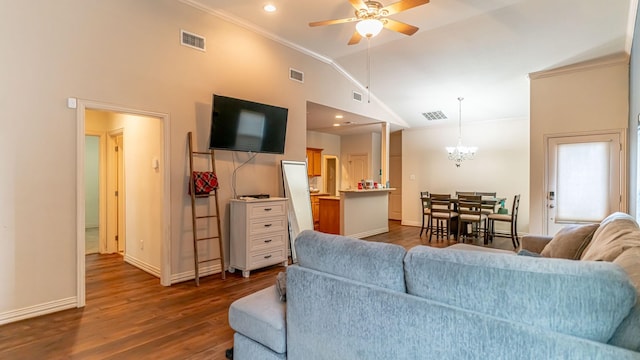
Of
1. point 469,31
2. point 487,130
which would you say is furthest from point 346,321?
point 487,130

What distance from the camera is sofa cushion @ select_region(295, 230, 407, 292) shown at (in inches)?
59.9

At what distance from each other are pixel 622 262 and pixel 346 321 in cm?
123

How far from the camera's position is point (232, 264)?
4.33m


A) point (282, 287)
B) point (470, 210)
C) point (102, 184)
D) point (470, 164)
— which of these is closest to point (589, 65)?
point (470, 210)

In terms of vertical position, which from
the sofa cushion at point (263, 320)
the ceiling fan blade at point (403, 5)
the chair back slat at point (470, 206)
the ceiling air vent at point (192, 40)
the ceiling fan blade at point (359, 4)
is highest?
the ceiling air vent at point (192, 40)

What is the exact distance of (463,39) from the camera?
15.6ft

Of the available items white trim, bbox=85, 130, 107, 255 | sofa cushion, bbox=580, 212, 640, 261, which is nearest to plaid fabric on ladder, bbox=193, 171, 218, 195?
white trim, bbox=85, 130, 107, 255

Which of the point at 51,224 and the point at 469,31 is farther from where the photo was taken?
the point at 469,31

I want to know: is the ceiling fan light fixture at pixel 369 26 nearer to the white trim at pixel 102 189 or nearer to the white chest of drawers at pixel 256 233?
the white chest of drawers at pixel 256 233

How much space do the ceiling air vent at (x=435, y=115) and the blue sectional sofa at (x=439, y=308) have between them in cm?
659

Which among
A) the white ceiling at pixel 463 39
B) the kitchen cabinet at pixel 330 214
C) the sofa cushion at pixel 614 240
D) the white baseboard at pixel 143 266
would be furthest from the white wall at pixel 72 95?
the sofa cushion at pixel 614 240

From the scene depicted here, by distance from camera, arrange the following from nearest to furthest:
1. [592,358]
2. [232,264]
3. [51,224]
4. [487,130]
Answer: [592,358]
[51,224]
[232,264]
[487,130]

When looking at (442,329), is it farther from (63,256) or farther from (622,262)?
(63,256)

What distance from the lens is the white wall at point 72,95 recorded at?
2873 millimetres
